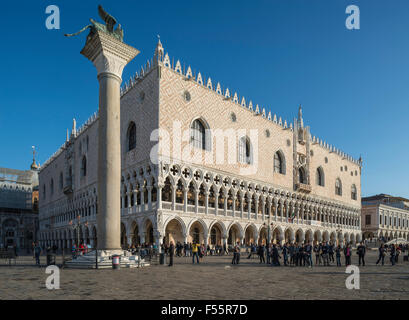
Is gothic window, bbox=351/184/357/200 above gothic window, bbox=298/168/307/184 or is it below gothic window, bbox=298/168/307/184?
below

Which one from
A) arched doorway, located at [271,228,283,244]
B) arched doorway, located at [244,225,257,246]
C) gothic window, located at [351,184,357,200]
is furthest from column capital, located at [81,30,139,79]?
gothic window, located at [351,184,357,200]

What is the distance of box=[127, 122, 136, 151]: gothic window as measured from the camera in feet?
99.8

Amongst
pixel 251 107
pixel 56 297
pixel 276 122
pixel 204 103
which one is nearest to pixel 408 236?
pixel 276 122

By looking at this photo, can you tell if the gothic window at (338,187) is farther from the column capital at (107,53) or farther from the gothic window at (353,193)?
the column capital at (107,53)

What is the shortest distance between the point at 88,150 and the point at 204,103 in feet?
50.6

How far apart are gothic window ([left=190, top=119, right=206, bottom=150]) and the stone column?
548 inches

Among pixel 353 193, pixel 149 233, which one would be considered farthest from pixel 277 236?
pixel 353 193

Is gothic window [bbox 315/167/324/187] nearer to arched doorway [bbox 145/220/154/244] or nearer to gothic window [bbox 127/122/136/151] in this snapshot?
arched doorway [bbox 145/220/154/244]

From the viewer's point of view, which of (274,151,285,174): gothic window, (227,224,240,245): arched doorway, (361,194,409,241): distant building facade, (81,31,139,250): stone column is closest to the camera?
(81,31,139,250): stone column

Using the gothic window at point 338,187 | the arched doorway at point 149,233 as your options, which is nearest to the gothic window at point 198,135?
the arched doorway at point 149,233

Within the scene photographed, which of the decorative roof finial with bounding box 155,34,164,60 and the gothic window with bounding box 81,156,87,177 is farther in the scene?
the gothic window with bounding box 81,156,87,177

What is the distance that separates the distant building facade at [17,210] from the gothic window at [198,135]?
43.9 meters

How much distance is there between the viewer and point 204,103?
101ft

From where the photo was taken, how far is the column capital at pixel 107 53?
15195 millimetres
